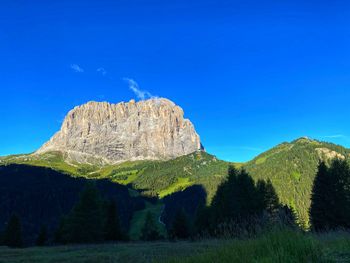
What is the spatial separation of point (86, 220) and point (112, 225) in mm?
9956

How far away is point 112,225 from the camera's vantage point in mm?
53719

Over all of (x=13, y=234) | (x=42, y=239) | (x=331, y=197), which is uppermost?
(x=331, y=197)

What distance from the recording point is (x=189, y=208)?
19825 centimetres

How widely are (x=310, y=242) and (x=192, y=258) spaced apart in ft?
9.83

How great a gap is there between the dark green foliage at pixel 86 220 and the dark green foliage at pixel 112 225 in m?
6.91

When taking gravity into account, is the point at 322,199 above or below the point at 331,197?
below

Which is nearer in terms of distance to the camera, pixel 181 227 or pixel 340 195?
pixel 340 195

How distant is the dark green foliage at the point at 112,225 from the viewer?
5278 cm

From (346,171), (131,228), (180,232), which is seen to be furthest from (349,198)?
(131,228)

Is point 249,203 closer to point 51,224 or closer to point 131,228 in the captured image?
point 131,228

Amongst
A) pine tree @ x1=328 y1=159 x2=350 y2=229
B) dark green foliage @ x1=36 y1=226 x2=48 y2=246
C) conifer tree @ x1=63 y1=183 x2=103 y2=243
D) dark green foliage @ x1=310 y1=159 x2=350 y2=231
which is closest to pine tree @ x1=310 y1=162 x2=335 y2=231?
dark green foliage @ x1=310 y1=159 x2=350 y2=231

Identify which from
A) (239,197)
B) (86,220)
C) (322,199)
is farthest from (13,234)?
(322,199)

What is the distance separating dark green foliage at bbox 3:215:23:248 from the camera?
5291cm

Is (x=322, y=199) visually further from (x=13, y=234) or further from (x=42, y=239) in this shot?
(x=13, y=234)
